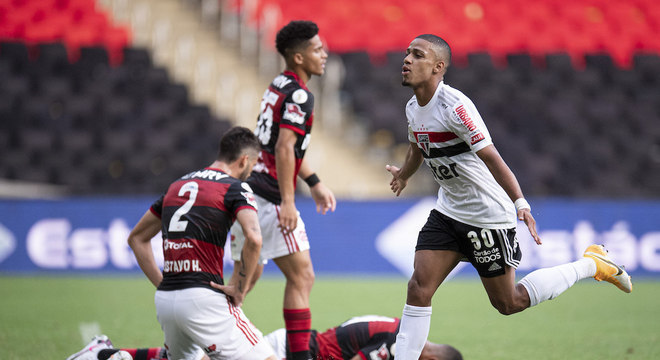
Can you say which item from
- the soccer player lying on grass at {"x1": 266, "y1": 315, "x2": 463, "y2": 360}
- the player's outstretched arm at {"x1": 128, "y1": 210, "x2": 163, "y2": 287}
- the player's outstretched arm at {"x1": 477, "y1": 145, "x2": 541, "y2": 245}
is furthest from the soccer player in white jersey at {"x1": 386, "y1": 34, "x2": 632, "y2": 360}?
the player's outstretched arm at {"x1": 128, "y1": 210, "x2": 163, "y2": 287}

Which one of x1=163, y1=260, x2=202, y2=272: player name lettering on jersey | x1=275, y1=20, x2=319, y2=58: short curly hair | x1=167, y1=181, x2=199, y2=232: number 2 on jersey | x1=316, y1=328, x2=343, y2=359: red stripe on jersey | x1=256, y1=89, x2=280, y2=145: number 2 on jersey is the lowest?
x1=316, y1=328, x2=343, y2=359: red stripe on jersey

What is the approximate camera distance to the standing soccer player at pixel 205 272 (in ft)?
12.6

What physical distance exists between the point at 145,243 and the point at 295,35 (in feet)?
6.21

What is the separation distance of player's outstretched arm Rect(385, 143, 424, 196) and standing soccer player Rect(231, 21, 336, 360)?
1.75 ft

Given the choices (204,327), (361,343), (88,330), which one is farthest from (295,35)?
(88,330)

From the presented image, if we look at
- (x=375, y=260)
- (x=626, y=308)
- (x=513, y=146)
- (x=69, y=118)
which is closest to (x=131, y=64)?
(x=69, y=118)

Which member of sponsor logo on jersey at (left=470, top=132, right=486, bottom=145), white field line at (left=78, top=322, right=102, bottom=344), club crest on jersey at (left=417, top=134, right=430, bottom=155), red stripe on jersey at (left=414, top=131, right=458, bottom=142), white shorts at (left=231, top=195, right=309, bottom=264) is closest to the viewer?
sponsor logo on jersey at (left=470, top=132, right=486, bottom=145)

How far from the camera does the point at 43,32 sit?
1529cm

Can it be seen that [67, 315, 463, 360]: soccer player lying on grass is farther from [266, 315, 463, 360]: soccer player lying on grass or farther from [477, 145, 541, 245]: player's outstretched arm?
[477, 145, 541, 245]: player's outstretched arm

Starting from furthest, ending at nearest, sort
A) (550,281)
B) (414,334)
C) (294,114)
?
1. (294,114)
2. (550,281)
3. (414,334)

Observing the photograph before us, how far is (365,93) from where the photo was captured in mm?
14008

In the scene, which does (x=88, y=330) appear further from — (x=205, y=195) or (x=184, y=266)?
(x=205, y=195)

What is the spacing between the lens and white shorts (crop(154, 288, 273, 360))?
3807 millimetres

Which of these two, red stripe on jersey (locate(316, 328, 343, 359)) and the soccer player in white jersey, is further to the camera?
red stripe on jersey (locate(316, 328, 343, 359))
